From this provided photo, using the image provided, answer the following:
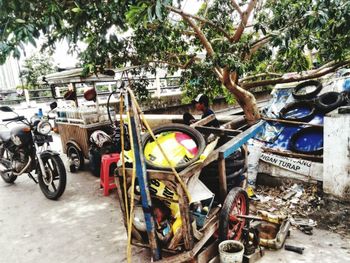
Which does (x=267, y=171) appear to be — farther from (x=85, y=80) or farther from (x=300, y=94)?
(x=85, y=80)

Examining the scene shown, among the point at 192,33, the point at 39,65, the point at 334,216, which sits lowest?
the point at 334,216

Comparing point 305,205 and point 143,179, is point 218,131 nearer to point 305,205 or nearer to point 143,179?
point 143,179

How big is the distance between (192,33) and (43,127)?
374cm

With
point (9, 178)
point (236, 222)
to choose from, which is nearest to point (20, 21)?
point (236, 222)

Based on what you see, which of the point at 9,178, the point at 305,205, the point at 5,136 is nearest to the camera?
the point at 305,205

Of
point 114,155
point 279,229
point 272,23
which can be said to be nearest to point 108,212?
point 114,155

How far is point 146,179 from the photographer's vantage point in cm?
268

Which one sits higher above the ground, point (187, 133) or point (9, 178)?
point (187, 133)

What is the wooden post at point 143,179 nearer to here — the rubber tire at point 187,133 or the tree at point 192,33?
the rubber tire at point 187,133

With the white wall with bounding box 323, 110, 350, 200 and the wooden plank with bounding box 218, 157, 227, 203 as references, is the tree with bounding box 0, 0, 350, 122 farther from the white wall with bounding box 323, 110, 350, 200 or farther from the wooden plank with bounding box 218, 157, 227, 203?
the wooden plank with bounding box 218, 157, 227, 203

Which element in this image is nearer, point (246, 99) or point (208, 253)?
point (208, 253)

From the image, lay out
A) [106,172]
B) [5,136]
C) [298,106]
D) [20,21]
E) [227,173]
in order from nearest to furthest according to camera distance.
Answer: [20,21] < [227,173] < [106,172] < [5,136] < [298,106]

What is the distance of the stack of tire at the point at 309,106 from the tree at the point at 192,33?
581mm

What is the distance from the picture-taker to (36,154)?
5051 millimetres
